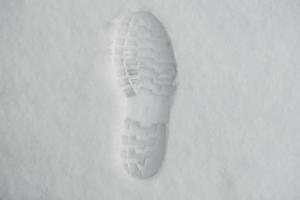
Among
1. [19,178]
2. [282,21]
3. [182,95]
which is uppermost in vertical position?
[282,21]

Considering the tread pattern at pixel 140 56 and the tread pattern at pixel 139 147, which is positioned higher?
the tread pattern at pixel 140 56

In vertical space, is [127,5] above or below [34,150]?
above

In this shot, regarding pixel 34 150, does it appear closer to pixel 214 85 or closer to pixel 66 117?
pixel 66 117

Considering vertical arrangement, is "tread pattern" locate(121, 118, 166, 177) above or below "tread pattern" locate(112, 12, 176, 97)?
below

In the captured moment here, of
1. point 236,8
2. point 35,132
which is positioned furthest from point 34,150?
point 236,8

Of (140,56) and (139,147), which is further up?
(140,56)
